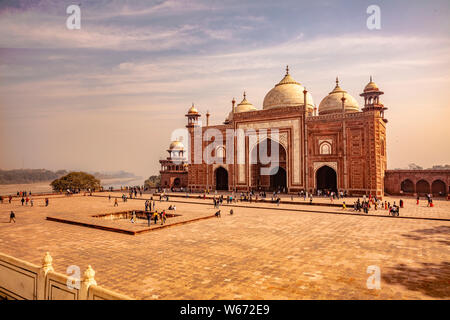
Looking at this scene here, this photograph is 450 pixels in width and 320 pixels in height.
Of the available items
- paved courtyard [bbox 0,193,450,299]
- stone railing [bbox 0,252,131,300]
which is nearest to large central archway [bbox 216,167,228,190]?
paved courtyard [bbox 0,193,450,299]

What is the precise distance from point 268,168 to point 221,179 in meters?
6.90

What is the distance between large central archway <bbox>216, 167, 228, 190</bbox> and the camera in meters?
38.3

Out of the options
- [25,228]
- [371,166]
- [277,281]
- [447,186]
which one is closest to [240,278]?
[277,281]

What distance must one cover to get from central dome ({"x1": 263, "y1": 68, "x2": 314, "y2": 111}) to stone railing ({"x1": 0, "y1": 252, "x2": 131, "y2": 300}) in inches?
1203

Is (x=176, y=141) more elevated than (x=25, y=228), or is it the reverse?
(x=176, y=141)

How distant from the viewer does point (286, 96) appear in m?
33.8

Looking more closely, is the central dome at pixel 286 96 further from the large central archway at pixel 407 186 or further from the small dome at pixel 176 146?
the small dome at pixel 176 146

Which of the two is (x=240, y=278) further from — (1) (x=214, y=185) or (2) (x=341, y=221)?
(1) (x=214, y=185)

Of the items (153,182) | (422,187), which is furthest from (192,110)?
(153,182)

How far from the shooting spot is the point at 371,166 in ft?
88.1

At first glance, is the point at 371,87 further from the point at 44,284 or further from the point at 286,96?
the point at 44,284

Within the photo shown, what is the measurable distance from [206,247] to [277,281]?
3803 mm

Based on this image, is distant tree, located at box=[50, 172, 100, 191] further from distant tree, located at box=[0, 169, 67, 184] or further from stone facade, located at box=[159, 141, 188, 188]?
distant tree, located at box=[0, 169, 67, 184]

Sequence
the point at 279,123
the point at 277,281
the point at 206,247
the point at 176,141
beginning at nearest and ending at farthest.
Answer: the point at 277,281, the point at 206,247, the point at 279,123, the point at 176,141
